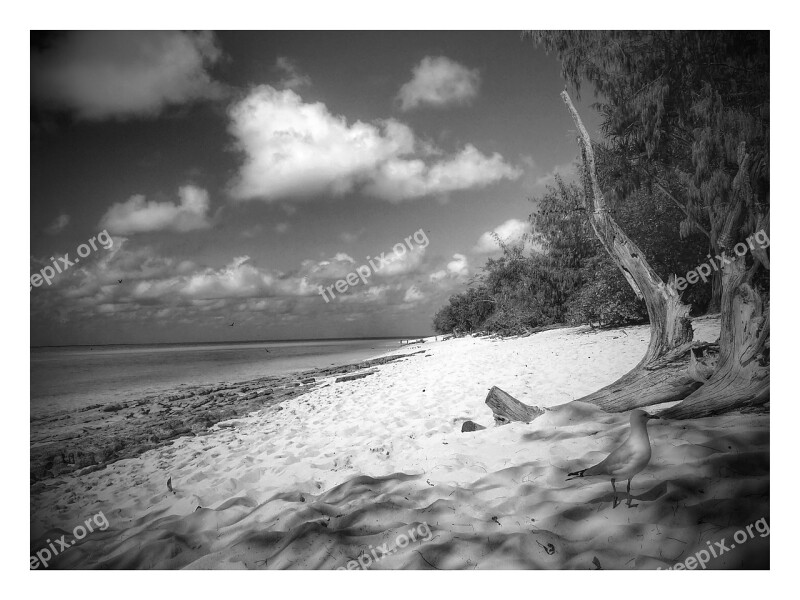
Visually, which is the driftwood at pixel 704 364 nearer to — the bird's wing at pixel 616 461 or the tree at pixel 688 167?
the tree at pixel 688 167

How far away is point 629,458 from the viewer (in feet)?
7.59

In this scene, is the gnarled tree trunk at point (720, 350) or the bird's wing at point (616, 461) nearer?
the bird's wing at point (616, 461)

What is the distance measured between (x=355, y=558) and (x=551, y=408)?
62.3 inches

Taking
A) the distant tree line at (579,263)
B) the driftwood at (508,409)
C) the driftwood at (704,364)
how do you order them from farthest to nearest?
the distant tree line at (579,263) < the driftwood at (508,409) < the driftwood at (704,364)

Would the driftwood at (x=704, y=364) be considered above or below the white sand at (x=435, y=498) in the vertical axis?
above

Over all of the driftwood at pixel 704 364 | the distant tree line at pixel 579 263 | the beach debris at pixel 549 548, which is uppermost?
the distant tree line at pixel 579 263

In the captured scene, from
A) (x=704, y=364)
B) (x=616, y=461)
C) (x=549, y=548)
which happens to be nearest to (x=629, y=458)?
(x=616, y=461)

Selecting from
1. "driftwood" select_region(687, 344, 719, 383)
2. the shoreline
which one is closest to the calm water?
the shoreline

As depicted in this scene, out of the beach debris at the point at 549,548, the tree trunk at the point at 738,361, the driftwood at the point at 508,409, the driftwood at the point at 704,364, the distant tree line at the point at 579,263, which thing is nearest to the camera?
the beach debris at the point at 549,548

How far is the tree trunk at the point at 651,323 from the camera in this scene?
2.77 meters

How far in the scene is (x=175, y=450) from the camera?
314 centimetres

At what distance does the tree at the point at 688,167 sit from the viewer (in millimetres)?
2674

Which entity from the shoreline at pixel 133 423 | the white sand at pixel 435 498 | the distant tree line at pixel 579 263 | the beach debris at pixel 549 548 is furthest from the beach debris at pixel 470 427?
the shoreline at pixel 133 423
